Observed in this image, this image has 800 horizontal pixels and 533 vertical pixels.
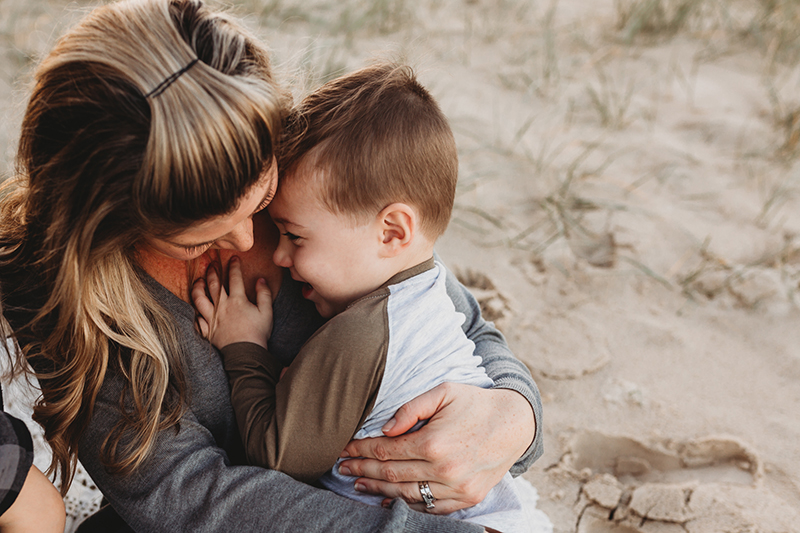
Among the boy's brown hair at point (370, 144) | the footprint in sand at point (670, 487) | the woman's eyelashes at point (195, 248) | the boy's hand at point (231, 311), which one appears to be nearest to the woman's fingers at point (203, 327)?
the boy's hand at point (231, 311)

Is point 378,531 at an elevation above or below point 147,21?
below

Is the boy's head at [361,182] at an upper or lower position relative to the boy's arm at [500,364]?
upper

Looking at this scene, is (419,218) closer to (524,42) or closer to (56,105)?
(56,105)

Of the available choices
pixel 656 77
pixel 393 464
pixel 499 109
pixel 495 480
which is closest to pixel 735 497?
pixel 495 480

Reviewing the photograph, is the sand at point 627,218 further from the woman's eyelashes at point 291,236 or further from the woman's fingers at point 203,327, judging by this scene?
the woman's fingers at point 203,327

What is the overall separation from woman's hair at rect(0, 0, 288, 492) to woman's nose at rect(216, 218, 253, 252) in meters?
0.15

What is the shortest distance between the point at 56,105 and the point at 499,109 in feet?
11.0

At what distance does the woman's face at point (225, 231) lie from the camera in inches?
47.4

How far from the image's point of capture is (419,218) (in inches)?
Result: 61.2

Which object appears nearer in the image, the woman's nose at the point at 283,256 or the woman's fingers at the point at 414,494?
the woman's fingers at the point at 414,494

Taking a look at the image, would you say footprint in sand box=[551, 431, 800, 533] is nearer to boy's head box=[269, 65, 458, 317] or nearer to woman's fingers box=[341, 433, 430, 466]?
woman's fingers box=[341, 433, 430, 466]

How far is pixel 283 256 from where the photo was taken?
1.58 metres

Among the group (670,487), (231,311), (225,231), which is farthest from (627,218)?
(225,231)

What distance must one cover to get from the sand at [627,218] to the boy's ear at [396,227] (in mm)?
410
